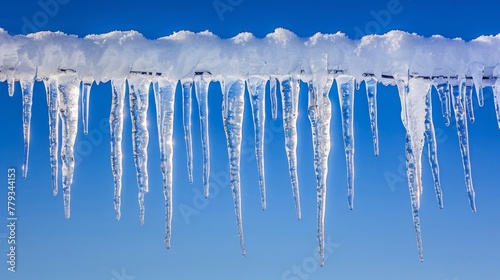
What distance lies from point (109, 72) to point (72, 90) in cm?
37

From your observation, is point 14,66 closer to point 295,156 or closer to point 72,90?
point 72,90

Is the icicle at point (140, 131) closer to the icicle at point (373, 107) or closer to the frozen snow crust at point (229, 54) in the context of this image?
the frozen snow crust at point (229, 54)

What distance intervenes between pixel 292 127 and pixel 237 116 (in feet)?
1.32

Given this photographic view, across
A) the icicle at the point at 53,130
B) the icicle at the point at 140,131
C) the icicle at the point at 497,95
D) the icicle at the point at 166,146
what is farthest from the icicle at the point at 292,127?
the icicle at the point at 53,130

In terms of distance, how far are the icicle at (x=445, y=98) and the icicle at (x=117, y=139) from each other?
2182 mm

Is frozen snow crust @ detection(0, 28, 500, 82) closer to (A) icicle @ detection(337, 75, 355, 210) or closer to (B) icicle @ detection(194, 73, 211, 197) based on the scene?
(B) icicle @ detection(194, 73, 211, 197)

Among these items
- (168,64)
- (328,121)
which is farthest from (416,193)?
(168,64)

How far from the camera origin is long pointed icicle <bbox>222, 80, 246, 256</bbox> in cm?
427

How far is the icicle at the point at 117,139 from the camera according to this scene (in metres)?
4.39

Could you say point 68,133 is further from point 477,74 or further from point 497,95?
point 497,95

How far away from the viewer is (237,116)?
4.41 metres

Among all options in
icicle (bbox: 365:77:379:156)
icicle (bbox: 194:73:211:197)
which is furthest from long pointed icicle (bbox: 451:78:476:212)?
icicle (bbox: 194:73:211:197)

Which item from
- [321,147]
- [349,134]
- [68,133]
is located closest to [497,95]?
[349,134]

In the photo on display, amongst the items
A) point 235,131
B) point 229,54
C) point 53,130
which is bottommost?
point 235,131
